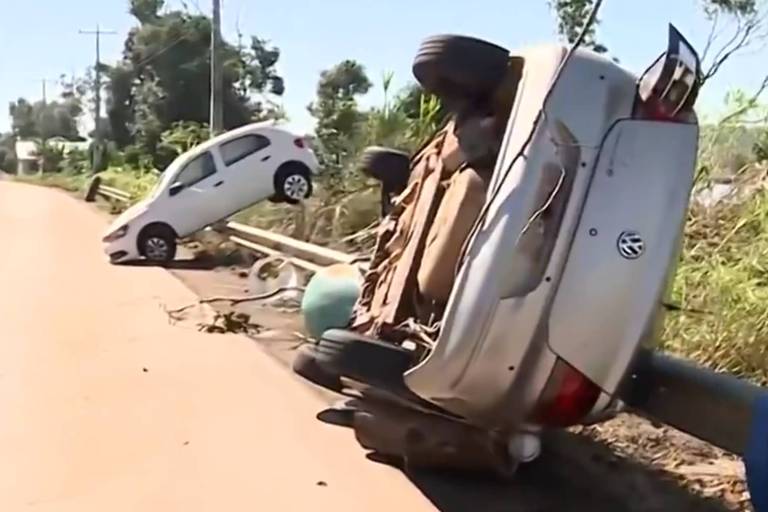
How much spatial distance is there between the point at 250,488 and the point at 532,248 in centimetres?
198

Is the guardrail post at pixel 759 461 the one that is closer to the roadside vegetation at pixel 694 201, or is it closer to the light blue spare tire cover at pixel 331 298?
the roadside vegetation at pixel 694 201

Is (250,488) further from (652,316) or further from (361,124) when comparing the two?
(361,124)

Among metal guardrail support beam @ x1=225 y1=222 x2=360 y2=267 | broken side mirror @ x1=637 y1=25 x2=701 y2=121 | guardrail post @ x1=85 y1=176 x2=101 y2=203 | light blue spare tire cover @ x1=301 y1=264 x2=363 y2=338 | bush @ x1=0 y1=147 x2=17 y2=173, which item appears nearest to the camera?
→ broken side mirror @ x1=637 y1=25 x2=701 y2=121

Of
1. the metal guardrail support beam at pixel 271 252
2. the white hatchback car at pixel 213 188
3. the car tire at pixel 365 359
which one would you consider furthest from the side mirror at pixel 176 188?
the car tire at pixel 365 359

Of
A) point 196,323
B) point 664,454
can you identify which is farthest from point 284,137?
point 664,454

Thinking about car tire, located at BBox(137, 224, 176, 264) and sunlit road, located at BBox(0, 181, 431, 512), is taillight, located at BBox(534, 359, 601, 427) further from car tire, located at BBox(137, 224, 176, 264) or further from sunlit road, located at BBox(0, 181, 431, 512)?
car tire, located at BBox(137, 224, 176, 264)

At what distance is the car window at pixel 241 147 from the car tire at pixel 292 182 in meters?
0.51

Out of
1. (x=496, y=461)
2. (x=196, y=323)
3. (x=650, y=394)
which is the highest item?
(x=650, y=394)

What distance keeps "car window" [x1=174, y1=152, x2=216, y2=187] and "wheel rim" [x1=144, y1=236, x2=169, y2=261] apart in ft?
3.25

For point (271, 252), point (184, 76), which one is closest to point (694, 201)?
point (271, 252)

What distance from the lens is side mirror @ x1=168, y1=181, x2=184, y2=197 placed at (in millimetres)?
18891

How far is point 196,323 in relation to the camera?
1172 cm

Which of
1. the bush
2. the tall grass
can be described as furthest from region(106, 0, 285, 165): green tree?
the bush

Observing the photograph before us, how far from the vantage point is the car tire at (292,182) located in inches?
745
